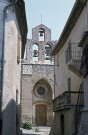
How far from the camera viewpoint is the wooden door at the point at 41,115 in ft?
113

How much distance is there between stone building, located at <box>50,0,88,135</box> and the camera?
1130 centimetres

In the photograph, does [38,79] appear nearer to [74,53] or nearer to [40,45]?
[40,45]

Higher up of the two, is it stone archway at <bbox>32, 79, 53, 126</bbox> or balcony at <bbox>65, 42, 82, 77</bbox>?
balcony at <bbox>65, 42, 82, 77</bbox>

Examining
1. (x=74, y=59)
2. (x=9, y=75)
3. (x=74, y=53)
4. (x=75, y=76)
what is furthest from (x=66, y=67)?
(x=9, y=75)

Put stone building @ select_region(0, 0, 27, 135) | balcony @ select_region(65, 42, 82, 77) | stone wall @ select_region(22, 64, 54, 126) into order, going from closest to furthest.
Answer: stone building @ select_region(0, 0, 27, 135) → balcony @ select_region(65, 42, 82, 77) → stone wall @ select_region(22, 64, 54, 126)

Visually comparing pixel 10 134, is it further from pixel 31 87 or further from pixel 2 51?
pixel 31 87

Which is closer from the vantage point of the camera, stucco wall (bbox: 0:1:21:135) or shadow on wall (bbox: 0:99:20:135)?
shadow on wall (bbox: 0:99:20:135)

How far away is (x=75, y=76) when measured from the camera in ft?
57.5

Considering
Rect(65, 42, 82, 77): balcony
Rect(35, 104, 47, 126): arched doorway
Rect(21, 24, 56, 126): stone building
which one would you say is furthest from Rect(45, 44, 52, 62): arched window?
Rect(65, 42, 82, 77): balcony

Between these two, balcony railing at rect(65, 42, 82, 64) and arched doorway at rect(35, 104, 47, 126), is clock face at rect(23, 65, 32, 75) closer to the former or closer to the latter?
arched doorway at rect(35, 104, 47, 126)

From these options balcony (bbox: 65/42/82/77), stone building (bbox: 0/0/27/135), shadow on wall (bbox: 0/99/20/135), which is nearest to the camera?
shadow on wall (bbox: 0/99/20/135)

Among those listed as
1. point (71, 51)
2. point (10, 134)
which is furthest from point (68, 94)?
point (10, 134)

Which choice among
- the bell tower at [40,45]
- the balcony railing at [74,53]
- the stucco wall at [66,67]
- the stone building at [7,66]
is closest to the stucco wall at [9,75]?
the stone building at [7,66]

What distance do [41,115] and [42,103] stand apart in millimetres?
1681
